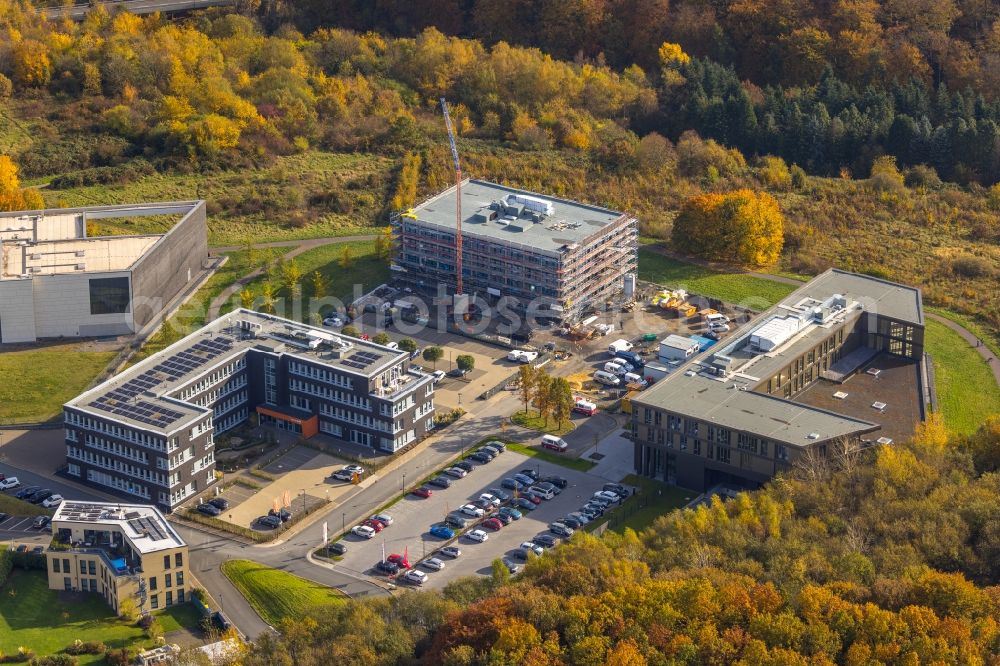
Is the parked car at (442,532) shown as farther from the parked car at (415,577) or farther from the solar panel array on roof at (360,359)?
the solar panel array on roof at (360,359)

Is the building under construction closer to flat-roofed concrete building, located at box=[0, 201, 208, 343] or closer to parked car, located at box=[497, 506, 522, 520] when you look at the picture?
flat-roofed concrete building, located at box=[0, 201, 208, 343]

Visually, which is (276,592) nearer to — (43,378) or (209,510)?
(209,510)

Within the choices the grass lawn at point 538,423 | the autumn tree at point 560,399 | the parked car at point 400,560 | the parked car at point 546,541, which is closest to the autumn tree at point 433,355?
the grass lawn at point 538,423

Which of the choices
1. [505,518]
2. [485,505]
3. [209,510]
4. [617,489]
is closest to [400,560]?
[505,518]

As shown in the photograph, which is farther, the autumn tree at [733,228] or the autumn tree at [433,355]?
the autumn tree at [733,228]

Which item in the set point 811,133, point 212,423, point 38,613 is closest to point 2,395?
point 212,423

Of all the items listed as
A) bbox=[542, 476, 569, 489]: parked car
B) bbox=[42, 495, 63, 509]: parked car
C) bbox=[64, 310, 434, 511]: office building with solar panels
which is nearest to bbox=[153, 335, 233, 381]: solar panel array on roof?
bbox=[64, 310, 434, 511]: office building with solar panels
